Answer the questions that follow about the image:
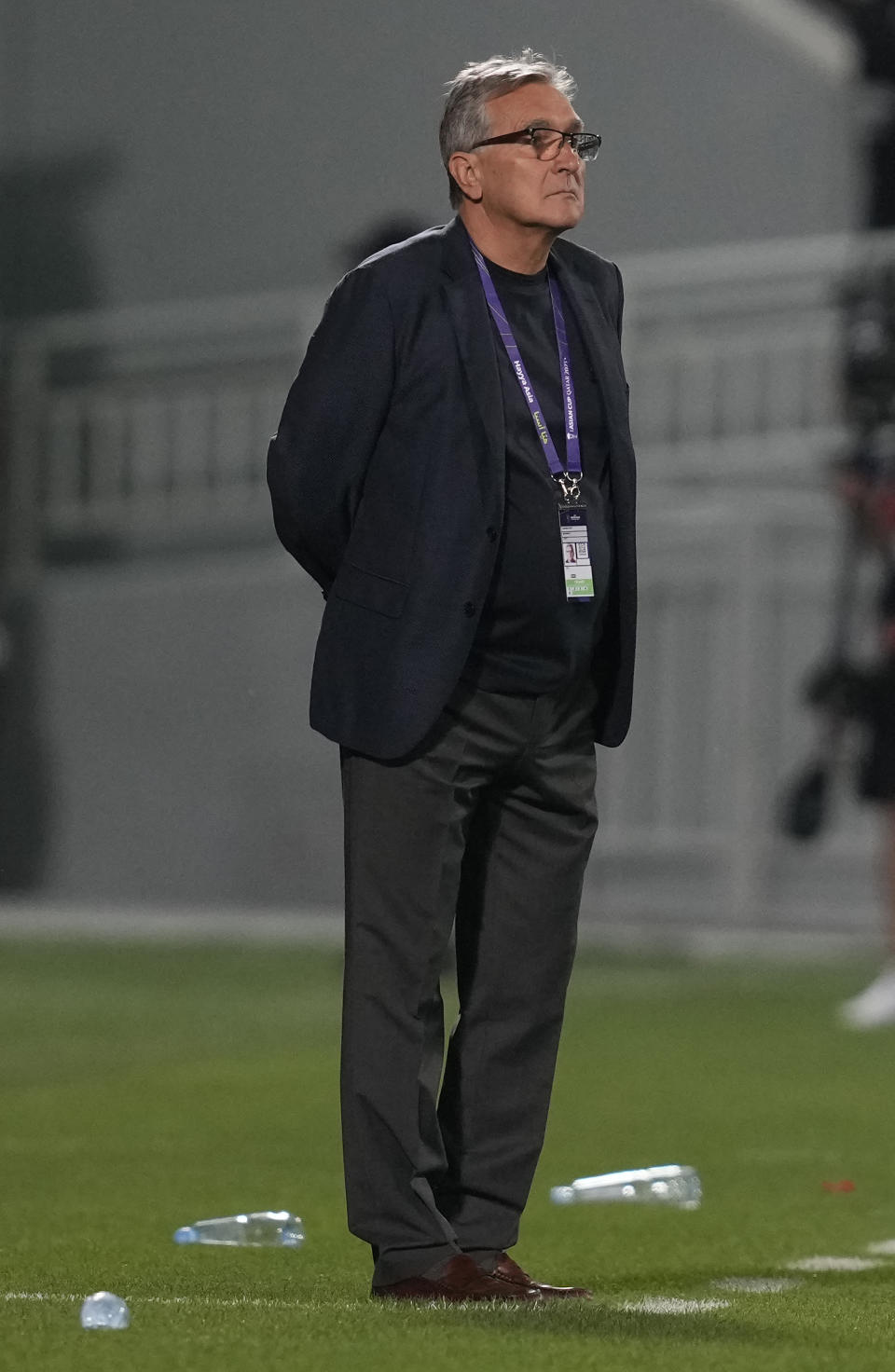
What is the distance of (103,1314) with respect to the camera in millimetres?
2322

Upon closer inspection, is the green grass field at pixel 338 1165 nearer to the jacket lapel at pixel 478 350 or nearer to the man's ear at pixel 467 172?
the jacket lapel at pixel 478 350

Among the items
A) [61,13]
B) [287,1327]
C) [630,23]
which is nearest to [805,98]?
[630,23]

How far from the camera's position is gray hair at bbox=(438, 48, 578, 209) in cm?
254

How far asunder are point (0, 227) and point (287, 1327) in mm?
5200

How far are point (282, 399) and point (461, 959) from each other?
5.03m

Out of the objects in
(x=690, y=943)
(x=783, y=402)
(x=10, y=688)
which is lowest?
(x=690, y=943)

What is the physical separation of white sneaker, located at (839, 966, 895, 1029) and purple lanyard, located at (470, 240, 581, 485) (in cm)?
323

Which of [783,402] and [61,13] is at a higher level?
[61,13]

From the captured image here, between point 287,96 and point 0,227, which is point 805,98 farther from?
point 0,227

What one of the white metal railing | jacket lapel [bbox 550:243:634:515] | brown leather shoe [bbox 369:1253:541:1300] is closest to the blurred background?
the white metal railing

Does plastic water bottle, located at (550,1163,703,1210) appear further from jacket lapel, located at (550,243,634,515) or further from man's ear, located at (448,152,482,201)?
man's ear, located at (448,152,482,201)

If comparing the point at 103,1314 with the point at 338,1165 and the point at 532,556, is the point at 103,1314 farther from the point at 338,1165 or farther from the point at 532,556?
the point at 338,1165

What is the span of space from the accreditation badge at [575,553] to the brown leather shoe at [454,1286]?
2.05 feet

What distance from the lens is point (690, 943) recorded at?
281 inches
